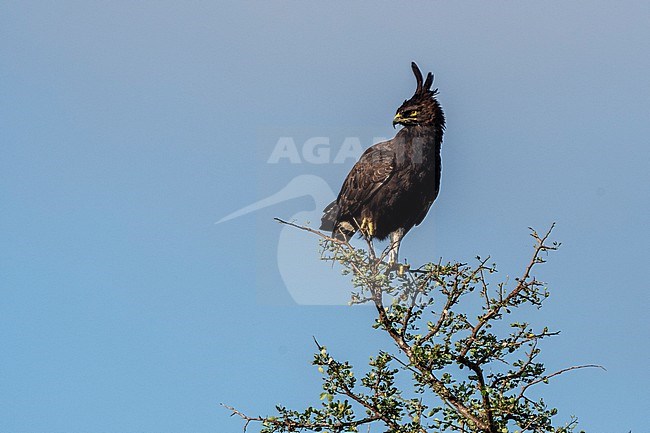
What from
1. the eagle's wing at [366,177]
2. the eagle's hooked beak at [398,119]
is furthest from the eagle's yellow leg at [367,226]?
the eagle's hooked beak at [398,119]

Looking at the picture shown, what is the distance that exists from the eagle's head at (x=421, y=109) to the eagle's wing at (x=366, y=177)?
1.38 ft

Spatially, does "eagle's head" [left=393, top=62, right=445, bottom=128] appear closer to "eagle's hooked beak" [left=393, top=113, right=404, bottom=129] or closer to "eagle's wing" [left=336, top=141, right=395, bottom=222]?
Answer: "eagle's hooked beak" [left=393, top=113, right=404, bottom=129]

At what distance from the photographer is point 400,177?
1133 centimetres

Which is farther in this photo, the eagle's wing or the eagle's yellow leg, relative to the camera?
the eagle's yellow leg

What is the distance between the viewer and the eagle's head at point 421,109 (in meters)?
11.6

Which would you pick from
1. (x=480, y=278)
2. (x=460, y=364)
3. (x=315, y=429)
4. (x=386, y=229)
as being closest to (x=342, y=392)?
(x=315, y=429)

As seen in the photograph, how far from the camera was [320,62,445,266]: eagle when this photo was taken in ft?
37.2

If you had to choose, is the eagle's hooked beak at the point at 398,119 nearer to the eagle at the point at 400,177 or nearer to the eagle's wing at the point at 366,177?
the eagle at the point at 400,177

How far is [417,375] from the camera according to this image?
26.2ft

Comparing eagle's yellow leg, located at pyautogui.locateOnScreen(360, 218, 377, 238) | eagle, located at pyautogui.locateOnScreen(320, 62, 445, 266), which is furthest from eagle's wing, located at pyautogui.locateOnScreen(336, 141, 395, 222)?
eagle's yellow leg, located at pyautogui.locateOnScreen(360, 218, 377, 238)

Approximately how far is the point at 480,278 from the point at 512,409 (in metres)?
1.19

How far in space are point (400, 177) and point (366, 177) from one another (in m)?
0.46

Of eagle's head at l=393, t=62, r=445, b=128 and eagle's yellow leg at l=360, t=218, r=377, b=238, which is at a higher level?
eagle's head at l=393, t=62, r=445, b=128

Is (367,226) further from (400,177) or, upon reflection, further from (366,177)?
(400,177)
